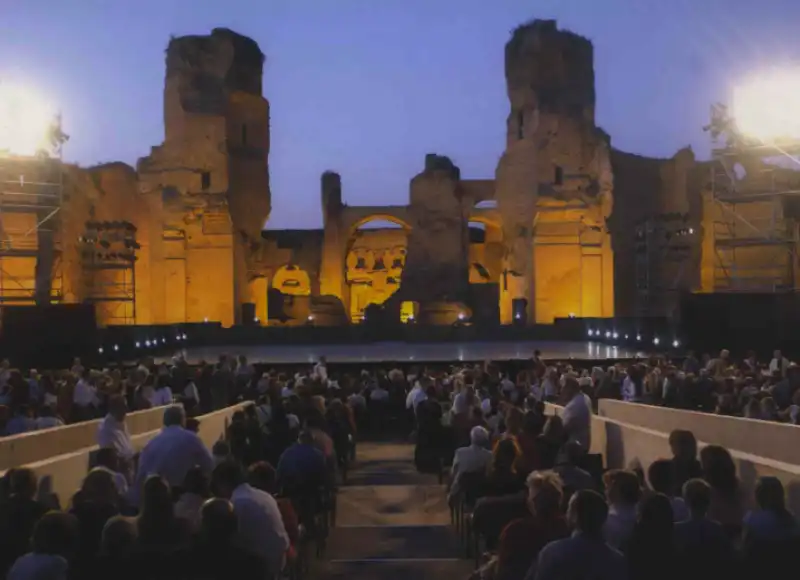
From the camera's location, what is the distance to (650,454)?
799 cm

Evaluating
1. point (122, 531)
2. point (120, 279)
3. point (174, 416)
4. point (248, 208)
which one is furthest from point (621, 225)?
point (122, 531)

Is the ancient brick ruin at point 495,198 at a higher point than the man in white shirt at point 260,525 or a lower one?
higher

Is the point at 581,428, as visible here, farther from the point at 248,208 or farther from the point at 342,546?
the point at 248,208

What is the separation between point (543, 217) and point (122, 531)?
3361 centimetres

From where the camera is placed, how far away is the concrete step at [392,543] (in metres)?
7.71

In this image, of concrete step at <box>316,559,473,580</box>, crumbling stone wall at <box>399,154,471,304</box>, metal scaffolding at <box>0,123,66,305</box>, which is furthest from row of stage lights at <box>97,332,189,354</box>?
concrete step at <box>316,559,473,580</box>

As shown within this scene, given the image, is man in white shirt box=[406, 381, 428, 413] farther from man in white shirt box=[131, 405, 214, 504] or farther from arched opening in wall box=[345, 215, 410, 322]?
arched opening in wall box=[345, 215, 410, 322]

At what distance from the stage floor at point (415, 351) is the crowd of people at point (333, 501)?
1259 centimetres

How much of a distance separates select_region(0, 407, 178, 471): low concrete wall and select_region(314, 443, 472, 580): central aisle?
2.44 meters

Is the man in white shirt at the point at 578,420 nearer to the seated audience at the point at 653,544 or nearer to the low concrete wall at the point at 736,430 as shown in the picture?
the low concrete wall at the point at 736,430

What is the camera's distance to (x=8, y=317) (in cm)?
2069

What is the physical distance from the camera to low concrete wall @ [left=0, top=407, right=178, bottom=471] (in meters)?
7.87

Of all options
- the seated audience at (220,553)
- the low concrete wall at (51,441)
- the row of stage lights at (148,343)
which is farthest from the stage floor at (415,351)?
the seated audience at (220,553)

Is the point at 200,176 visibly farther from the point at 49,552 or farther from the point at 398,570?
the point at 49,552
